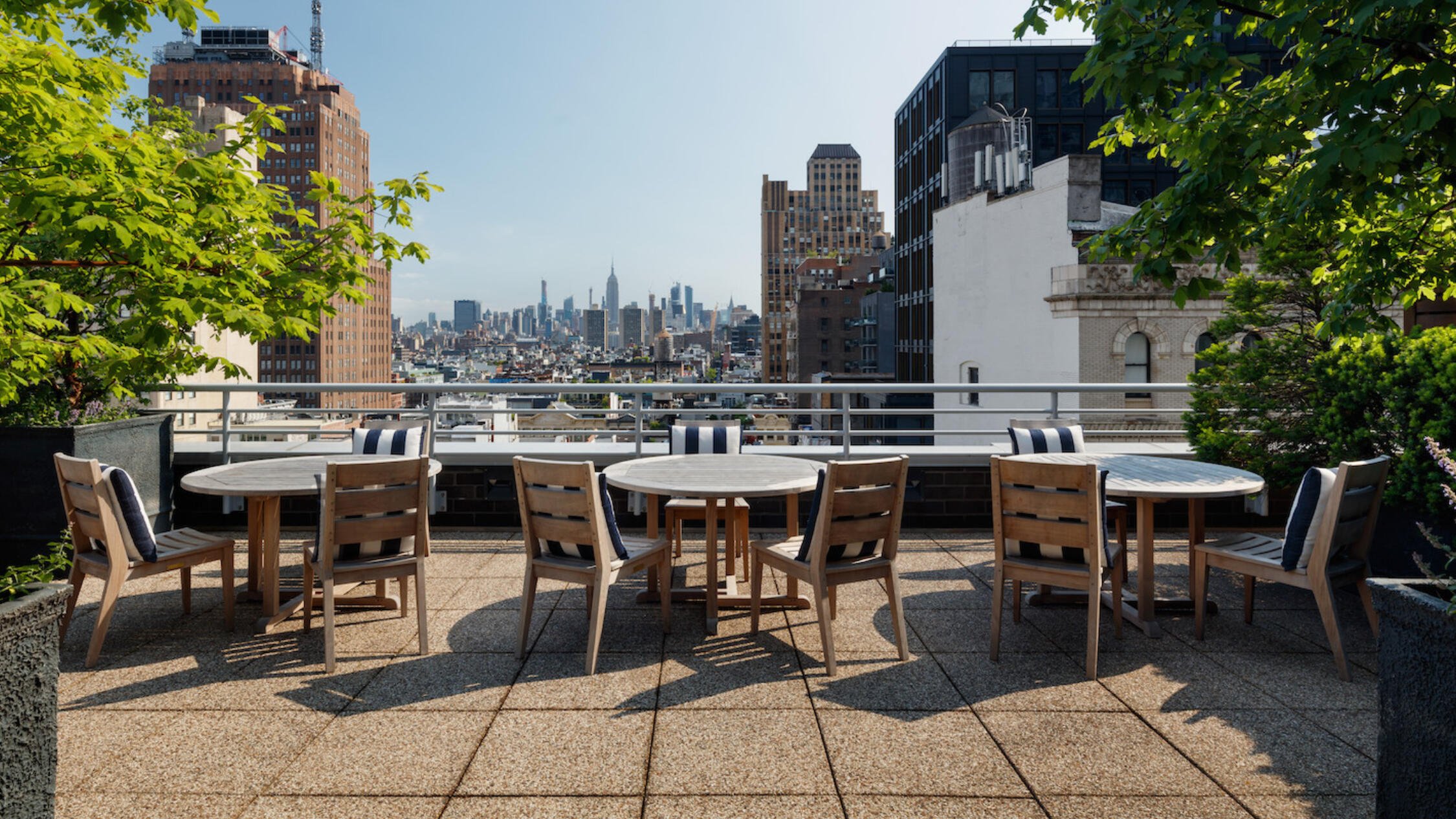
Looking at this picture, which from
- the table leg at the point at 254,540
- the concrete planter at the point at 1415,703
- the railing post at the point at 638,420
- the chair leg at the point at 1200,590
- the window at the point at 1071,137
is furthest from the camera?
the window at the point at 1071,137

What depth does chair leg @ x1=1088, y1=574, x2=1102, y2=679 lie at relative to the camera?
4.15 meters

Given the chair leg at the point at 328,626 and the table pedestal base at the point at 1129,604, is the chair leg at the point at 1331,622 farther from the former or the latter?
the chair leg at the point at 328,626

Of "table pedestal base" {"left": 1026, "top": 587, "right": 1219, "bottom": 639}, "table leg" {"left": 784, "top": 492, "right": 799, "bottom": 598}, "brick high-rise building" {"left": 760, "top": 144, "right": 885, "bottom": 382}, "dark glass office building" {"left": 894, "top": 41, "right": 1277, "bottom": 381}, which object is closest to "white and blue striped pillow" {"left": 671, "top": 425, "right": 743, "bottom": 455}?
"table leg" {"left": 784, "top": 492, "right": 799, "bottom": 598}

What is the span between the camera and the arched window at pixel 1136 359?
23562 millimetres

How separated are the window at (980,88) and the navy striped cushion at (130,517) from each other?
1684 inches

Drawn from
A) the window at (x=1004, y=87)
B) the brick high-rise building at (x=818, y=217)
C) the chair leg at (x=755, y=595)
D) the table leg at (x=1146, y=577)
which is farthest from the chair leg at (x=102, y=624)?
the brick high-rise building at (x=818, y=217)

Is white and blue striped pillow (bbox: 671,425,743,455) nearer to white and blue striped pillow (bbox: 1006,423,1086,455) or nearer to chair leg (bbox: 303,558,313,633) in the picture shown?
white and blue striped pillow (bbox: 1006,423,1086,455)

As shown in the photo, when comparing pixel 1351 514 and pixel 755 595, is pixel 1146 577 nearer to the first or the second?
pixel 1351 514

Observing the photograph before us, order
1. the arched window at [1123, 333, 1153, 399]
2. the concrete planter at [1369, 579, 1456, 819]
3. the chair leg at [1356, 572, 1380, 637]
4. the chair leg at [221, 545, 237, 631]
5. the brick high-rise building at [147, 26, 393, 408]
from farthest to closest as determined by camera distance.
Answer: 1. the brick high-rise building at [147, 26, 393, 408]
2. the arched window at [1123, 333, 1153, 399]
3. the chair leg at [221, 545, 237, 631]
4. the chair leg at [1356, 572, 1380, 637]
5. the concrete planter at [1369, 579, 1456, 819]

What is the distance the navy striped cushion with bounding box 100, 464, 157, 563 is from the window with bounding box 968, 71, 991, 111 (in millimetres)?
42768

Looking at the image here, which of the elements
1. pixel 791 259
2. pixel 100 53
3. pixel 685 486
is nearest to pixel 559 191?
pixel 100 53

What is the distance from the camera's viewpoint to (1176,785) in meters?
3.08

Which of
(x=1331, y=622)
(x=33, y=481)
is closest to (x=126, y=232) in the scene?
(x=33, y=481)

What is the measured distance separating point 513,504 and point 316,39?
507 feet
